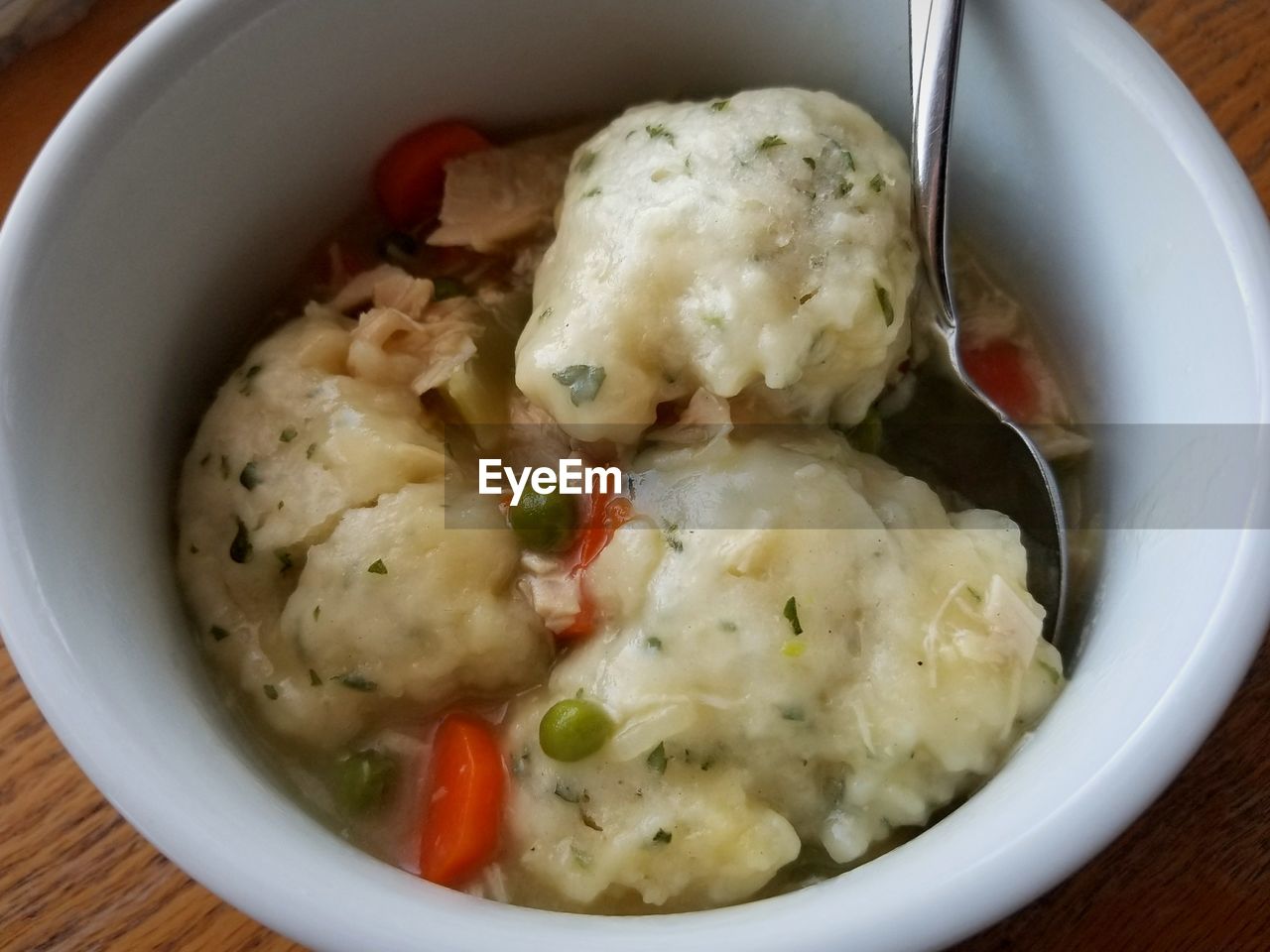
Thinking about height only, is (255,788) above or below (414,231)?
below

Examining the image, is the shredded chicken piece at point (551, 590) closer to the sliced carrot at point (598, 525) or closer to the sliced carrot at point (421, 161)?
the sliced carrot at point (598, 525)

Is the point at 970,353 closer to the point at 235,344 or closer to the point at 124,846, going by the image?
the point at 235,344

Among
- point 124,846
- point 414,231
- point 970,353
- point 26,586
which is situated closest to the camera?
point 26,586

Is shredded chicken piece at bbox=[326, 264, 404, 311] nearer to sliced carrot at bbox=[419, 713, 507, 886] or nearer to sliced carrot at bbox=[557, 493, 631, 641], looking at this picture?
sliced carrot at bbox=[557, 493, 631, 641]

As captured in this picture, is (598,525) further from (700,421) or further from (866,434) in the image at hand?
(866,434)

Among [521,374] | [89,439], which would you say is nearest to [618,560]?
[521,374]

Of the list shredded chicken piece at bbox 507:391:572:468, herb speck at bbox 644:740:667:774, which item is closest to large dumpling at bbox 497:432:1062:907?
herb speck at bbox 644:740:667:774

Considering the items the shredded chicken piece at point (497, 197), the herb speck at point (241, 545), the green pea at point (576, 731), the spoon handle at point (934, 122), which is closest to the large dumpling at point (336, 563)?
the herb speck at point (241, 545)

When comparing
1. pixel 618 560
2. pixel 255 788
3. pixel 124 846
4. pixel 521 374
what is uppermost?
pixel 521 374
